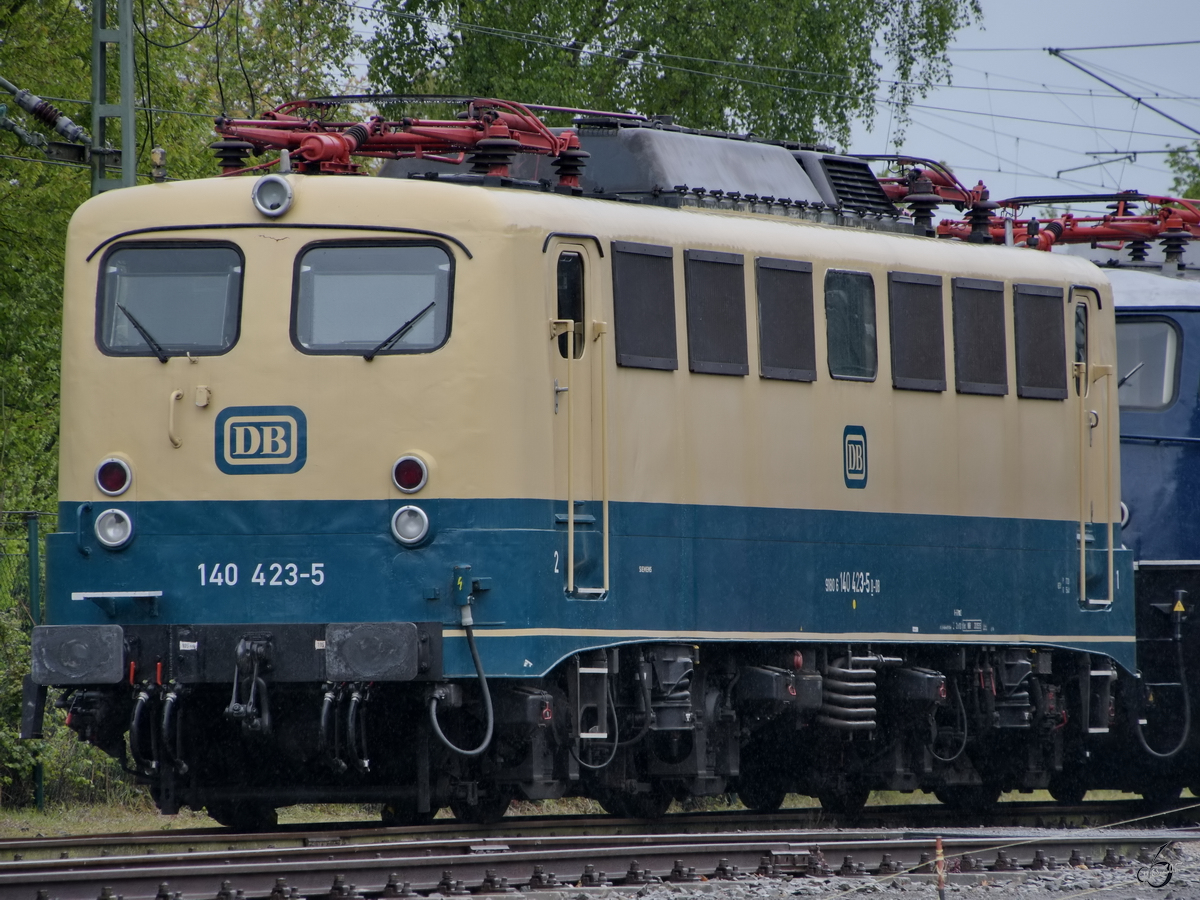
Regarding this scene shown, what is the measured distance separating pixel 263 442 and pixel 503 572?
1469 millimetres

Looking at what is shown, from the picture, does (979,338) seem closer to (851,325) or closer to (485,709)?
(851,325)

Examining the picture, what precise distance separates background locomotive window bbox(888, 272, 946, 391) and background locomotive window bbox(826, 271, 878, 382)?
0.64 ft

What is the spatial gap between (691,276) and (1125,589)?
4764 mm

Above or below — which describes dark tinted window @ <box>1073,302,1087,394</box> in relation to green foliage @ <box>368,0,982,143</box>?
below

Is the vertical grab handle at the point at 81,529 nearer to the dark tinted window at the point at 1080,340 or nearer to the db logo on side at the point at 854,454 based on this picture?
the db logo on side at the point at 854,454

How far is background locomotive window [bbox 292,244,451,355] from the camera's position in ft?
36.5

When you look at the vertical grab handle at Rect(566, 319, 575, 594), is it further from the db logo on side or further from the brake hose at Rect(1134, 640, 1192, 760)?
the brake hose at Rect(1134, 640, 1192, 760)

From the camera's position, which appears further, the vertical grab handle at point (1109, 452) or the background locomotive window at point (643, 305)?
the vertical grab handle at point (1109, 452)

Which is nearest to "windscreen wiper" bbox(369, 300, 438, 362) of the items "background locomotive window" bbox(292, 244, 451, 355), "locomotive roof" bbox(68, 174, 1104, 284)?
"background locomotive window" bbox(292, 244, 451, 355)

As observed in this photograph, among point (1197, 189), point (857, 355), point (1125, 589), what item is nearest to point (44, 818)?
point (857, 355)

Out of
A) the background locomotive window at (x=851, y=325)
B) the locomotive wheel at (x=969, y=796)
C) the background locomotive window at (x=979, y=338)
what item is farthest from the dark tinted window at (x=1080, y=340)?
the locomotive wheel at (x=969, y=796)

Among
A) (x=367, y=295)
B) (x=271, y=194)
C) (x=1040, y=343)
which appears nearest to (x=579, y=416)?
(x=367, y=295)

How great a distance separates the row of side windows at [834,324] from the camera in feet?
39.1

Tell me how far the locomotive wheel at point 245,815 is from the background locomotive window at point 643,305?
3.44 metres
